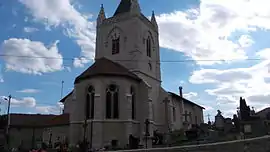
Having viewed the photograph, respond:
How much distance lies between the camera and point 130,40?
3769cm

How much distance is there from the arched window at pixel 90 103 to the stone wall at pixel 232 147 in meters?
22.3

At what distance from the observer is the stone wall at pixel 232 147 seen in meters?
7.29

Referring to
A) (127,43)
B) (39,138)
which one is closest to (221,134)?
(127,43)

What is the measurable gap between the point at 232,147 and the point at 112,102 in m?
22.7

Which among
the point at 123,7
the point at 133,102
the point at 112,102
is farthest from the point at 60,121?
the point at 123,7

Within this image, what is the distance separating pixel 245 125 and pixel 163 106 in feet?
48.4

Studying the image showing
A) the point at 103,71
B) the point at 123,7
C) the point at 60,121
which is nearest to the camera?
the point at 103,71

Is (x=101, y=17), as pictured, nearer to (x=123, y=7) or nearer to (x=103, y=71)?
(x=123, y=7)

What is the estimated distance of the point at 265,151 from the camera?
8.48m

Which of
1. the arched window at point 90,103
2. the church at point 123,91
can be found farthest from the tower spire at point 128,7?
the arched window at point 90,103

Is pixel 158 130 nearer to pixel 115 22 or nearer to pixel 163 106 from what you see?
pixel 163 106

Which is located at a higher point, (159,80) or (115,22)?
(115,22)

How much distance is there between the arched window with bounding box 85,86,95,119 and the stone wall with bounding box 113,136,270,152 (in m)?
22.3

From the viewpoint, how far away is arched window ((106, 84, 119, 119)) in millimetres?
29453
